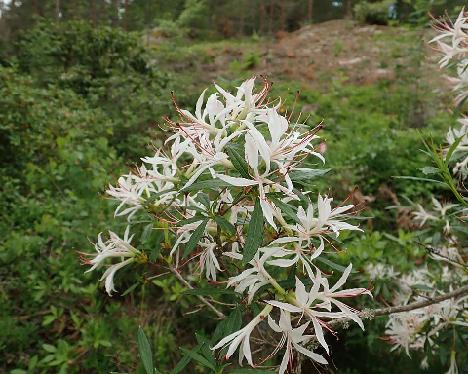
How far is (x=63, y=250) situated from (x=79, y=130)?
4.87ft

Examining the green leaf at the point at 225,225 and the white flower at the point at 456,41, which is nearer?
the green leaf at the point at 225,225

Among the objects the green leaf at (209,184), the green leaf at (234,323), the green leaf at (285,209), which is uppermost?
the green leaf at (209,184)

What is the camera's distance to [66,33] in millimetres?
6320

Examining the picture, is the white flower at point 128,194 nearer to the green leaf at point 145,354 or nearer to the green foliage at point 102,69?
the green leaf at point 145,354

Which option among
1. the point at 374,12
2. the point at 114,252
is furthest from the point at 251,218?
the point at 374,12

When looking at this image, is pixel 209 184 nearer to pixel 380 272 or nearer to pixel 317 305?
pixel 317 305

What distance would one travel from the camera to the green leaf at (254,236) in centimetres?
85

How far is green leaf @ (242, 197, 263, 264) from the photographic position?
0.85 m

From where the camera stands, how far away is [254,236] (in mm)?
869

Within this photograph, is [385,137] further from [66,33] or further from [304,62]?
[304,62]

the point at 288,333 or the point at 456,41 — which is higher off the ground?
the point at 456,41

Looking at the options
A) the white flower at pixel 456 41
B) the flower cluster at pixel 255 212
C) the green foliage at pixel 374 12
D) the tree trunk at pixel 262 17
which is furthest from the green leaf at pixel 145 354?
the tree trunk at pixel 262 17

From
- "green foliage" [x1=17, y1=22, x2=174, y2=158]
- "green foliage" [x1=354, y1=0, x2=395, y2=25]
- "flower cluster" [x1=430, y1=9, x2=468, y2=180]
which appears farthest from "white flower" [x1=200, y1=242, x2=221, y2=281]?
"green foliage" [x1=354, y1=0, x2=395, y2=25]

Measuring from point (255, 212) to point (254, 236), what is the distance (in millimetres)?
48
